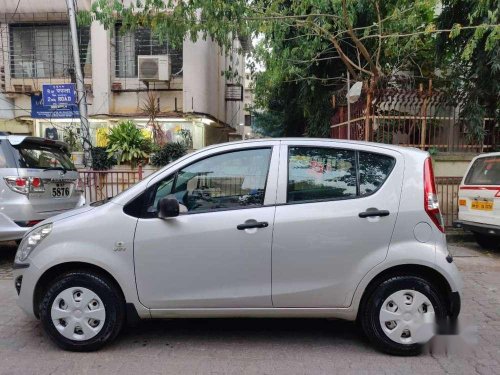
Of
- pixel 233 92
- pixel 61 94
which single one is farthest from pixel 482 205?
pixel 233 92

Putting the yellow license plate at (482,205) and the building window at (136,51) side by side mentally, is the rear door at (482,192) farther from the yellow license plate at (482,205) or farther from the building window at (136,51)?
the building window at (136,51)

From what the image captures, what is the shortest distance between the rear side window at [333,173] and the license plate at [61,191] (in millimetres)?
4238

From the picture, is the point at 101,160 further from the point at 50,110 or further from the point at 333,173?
the point at 333,173

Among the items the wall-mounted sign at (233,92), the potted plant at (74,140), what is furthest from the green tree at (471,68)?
the potted plant at (74,140)

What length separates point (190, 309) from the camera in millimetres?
3658

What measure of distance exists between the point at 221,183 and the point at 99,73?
10.1m

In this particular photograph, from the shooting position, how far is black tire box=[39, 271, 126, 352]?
3646 mm

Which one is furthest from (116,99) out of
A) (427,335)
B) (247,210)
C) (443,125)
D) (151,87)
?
(427,335)

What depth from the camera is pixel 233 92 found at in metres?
18.3

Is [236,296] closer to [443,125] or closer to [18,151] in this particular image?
[18,151]

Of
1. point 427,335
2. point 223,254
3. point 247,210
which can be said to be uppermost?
point 247,210

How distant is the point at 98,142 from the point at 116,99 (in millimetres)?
1388

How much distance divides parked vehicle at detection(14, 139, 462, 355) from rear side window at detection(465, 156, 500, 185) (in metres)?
4.19

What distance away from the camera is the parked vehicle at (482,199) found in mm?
7000
